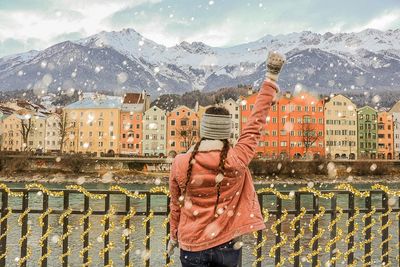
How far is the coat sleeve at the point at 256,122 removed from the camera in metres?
3.03

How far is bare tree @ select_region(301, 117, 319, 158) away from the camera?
2981 inches

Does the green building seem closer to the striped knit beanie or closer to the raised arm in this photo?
the raised arm

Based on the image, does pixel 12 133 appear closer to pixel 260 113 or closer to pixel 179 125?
pixel 179 125

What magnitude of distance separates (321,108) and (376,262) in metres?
66.6

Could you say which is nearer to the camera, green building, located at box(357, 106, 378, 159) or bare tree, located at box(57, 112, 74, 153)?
bare tree, located at box(57, 112, 74, 153)

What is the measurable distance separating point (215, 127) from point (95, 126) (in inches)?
3089

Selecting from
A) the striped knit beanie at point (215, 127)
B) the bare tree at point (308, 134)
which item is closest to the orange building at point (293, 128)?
the bare tree at point (308, 134)

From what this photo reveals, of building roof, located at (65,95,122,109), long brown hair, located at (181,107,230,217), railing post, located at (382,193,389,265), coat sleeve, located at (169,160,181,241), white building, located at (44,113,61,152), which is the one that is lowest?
railing post, located at (382,193,389,265)

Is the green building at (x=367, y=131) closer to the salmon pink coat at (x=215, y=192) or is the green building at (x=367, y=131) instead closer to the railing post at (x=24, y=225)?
the railing post at (x=24, y=225)

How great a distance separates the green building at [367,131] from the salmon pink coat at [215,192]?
82025mm

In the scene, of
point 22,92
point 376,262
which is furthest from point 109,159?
point 22,92

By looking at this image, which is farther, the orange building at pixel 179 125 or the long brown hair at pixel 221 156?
the orange building at pixel 179 125

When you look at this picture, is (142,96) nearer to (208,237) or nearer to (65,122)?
(65,122)

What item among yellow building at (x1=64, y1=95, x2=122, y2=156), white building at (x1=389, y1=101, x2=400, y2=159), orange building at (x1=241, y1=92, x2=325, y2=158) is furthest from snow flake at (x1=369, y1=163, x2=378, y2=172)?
yellow building at (x1=64, y1=95, x2=122, y2=156)
